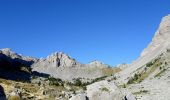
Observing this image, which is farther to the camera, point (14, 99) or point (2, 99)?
point (14, 99)

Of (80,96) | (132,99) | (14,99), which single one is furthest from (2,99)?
(14,99)

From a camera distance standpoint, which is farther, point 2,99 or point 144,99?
point 144,99

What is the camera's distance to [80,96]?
32562 millimetres

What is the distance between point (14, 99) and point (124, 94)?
936 inches

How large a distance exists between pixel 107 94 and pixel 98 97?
3.05 ft

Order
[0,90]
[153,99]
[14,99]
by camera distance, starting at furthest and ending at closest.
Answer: [153,99], [14,99], [0,90]

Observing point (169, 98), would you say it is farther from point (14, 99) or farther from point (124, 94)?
point (124, 94)

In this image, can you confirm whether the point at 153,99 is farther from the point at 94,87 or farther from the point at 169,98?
the point at 94,87

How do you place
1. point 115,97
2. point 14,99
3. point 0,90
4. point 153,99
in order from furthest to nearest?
point 153,99, point 14,99, point 0,90, point 115,97

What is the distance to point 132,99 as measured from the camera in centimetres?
3341

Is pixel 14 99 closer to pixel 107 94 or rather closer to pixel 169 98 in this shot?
pixel 107 94

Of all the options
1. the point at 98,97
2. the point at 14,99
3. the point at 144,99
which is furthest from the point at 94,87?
the point at 144,99

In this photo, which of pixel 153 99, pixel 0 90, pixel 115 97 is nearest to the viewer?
pixel 115 97

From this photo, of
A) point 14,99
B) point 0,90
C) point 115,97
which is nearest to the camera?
point 115,97
